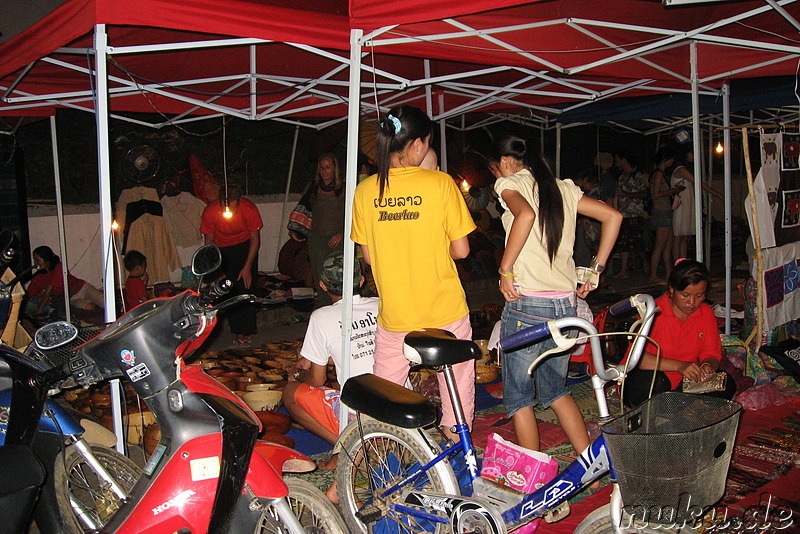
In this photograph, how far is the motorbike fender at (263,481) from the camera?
7.45ft

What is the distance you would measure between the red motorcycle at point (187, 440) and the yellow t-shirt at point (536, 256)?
1478 mm

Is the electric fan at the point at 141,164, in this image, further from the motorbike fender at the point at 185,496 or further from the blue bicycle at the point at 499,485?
the motorbike fender at the point at 185,496

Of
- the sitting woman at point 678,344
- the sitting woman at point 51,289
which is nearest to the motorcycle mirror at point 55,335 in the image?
the sitting woman at point 678,344

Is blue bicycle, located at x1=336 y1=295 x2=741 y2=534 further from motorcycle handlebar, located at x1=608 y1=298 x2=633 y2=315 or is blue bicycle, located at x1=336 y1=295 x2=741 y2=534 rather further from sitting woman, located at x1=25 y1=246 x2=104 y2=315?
sitting woman, located at x1=25 y1=246 x2=104 y2=315

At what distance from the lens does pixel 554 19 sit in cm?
391

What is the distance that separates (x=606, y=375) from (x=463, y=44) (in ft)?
8.49

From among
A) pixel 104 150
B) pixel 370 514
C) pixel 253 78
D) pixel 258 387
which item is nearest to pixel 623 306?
pixel 370 514

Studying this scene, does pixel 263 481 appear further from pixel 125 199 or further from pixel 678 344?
pixel 125 199

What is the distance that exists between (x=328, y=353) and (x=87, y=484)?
4.28 feet

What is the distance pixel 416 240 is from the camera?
299cm

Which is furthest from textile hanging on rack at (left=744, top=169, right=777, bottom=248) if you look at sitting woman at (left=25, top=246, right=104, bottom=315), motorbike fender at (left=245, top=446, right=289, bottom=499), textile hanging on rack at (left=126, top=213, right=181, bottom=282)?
textile hanging on rack at (left=126, top=213, right=181, bottom=282)

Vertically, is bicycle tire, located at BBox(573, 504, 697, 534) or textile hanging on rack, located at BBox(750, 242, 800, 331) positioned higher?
textile hanging on rack, located at BBox(750, 242, 800, 331)

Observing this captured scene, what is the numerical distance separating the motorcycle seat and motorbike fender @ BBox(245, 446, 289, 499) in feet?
1.43

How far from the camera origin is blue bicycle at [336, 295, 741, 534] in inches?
70.6
